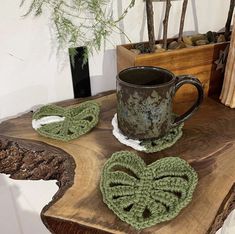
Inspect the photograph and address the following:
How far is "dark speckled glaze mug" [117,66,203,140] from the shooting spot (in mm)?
438

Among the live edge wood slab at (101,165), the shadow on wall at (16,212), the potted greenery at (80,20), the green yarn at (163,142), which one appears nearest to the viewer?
the live edge wood slab at (101,165)

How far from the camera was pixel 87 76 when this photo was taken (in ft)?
2.18

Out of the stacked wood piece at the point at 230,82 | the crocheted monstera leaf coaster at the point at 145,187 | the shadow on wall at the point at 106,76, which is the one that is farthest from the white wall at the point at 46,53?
the crocheted monstera leaf coaster at the point at 145,187

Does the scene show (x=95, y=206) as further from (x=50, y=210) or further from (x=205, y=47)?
(x=205, y=47)

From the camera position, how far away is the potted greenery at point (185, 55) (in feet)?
1.79

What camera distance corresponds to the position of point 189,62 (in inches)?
22.6

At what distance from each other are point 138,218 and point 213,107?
0.33m

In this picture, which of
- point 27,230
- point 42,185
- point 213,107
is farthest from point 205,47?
point 27,230

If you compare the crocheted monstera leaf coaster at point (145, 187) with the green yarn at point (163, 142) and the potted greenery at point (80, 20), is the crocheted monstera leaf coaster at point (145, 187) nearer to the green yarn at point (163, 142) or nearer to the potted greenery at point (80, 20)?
the green yarn at point (163, 142)

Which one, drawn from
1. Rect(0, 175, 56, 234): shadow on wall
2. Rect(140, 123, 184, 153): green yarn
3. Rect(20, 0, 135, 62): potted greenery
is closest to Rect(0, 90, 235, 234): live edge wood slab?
Rect(140, 123, 184, 153): green yarn

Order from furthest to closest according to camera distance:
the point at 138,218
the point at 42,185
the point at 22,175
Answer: the point at 42,185
the point at 22,175
the point at 138,218

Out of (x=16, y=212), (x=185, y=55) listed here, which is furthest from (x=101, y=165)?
(x=16, y=212)

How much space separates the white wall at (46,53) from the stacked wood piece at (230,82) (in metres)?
0.17

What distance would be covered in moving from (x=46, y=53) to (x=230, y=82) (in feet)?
1.20
